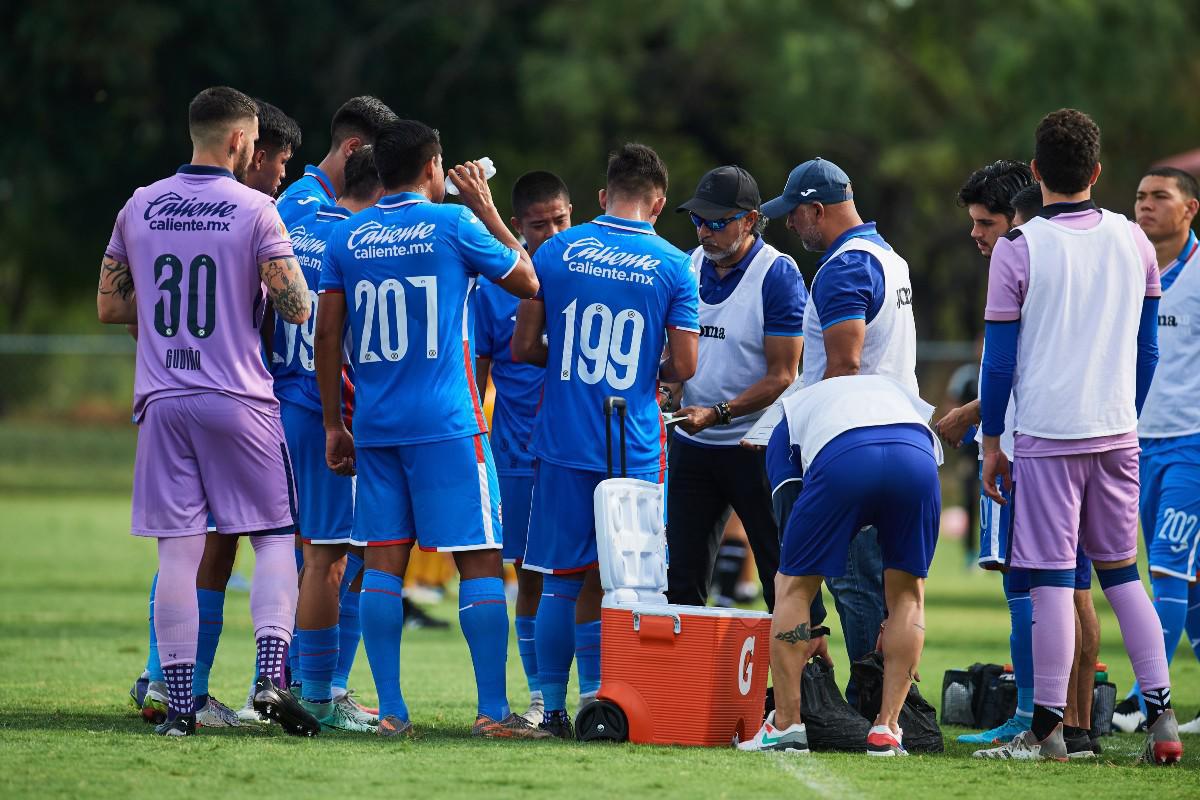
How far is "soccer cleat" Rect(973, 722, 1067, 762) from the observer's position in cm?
664

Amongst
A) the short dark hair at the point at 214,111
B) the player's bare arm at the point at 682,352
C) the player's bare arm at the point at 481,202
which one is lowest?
the player's bare arm at the point at 682,352

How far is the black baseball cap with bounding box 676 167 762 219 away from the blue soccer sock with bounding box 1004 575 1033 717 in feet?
6.93

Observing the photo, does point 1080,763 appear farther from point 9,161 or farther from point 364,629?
point 9,161

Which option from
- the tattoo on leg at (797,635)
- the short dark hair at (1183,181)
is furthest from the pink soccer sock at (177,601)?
the short dark hair at (1183,181)

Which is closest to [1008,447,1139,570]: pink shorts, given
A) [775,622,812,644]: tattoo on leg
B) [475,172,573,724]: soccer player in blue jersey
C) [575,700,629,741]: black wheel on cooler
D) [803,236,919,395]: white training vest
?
[803,236,919,395]: white training vest

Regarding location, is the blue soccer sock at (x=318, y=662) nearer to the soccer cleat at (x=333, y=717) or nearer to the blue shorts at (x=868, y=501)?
the soccer cleat at (x=333, y=717)

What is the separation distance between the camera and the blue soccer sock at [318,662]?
7.43 meters

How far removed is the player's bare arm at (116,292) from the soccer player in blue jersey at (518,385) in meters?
1.87

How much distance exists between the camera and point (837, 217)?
7105mm

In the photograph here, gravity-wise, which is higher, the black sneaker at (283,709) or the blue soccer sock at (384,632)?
the blue soccer sock at (384,632)

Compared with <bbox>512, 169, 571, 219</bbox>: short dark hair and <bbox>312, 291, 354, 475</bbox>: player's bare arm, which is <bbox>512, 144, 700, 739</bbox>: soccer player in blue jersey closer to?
<bbox>312, 291, 354, 475</bbox>: player's bare arm

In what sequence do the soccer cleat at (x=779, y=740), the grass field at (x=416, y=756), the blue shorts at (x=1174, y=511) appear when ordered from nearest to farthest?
the grass field at (x=416, y=756) → the soccer cleat at (x=779, y=740) → the blue shorts at (x=1174, y=511)

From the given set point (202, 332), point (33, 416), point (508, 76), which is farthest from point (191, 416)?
point (33, 416)

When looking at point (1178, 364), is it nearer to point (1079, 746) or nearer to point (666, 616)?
point (1079, 746)
